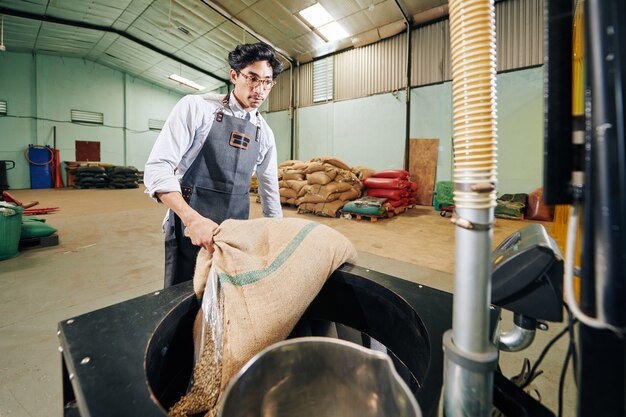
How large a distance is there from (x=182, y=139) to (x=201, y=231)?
558mm

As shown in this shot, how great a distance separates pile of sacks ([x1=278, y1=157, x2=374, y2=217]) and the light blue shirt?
3508 mm

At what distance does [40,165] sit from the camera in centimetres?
948

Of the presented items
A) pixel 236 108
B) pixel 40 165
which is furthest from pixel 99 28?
pixel 236 108

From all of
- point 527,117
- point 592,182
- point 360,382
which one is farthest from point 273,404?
point 527,117

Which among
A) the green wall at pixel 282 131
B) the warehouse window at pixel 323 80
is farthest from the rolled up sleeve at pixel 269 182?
the green wall at pixel 282 131

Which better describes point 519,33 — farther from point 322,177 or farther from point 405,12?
point 322,177

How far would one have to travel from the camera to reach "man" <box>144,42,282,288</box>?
130cm

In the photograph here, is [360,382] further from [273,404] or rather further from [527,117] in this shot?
[527,117]

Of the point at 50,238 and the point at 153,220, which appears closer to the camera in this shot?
the point at 50,238

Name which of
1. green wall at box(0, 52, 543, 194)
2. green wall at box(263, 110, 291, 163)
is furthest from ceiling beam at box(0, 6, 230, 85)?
green wall at box(263, 110, 291, 163)

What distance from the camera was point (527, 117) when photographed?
529 cm

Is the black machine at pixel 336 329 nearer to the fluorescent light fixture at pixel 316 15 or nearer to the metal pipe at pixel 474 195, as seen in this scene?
the metal pipe at pixel 474 195

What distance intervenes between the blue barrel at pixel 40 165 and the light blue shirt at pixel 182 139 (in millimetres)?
11621

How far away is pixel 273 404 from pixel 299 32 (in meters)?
8.04
